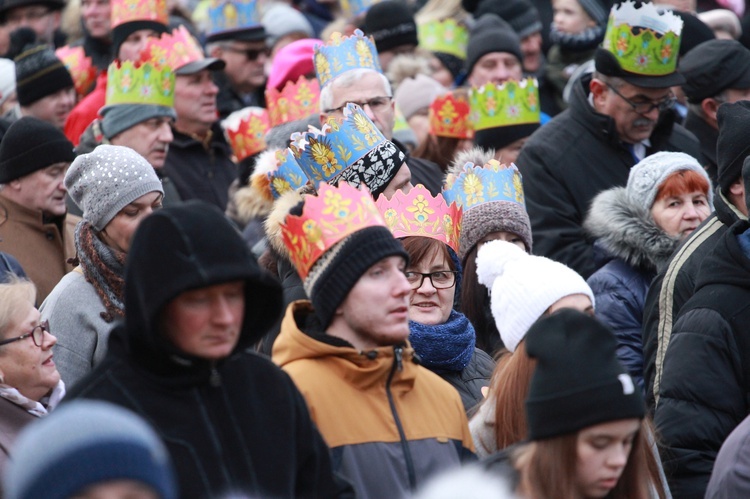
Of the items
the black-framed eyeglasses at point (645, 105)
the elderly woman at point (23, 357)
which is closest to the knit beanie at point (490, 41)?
the black-framed eyeglasses at point (645, 105)

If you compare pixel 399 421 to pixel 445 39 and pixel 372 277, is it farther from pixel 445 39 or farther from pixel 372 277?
pixel 445 39

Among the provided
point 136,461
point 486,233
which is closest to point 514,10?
point 486,233

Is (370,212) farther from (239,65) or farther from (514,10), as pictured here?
(514,10)

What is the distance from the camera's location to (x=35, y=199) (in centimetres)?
636

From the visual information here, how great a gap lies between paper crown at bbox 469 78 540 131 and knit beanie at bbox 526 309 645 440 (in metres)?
4.76

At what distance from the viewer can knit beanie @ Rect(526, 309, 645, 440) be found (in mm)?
3680

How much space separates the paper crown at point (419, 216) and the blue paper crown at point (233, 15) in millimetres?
5151

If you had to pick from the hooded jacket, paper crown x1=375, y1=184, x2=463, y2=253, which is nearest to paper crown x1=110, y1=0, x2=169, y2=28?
paper crown x1=375, y1=184, x2=463, y2=253

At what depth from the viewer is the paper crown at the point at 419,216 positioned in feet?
17.8

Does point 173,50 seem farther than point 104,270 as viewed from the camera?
Yes

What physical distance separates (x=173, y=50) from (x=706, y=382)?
4.83 metres

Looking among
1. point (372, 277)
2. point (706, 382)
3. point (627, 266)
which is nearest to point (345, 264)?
point (372, 277)

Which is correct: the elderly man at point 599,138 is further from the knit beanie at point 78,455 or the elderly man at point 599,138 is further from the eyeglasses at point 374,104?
the knit beanie at point 78,455

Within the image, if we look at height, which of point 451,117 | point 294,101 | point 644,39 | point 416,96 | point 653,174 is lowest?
point 416,96
